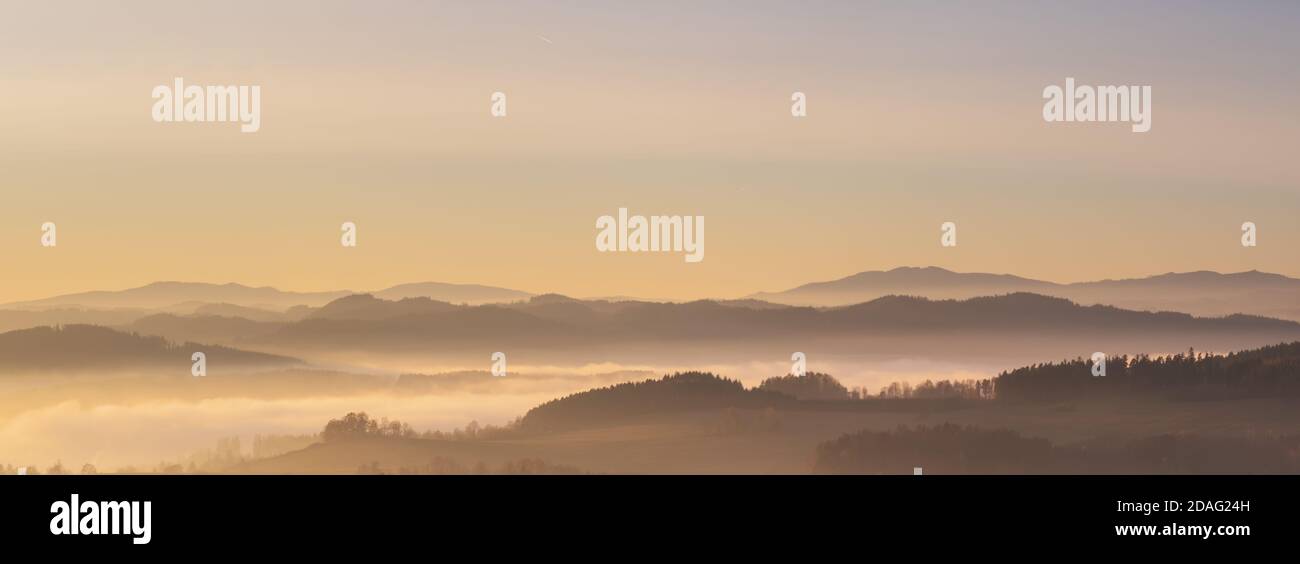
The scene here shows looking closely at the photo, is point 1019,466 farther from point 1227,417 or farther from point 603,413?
point 603,413

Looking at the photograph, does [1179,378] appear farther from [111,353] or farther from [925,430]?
[111,353]

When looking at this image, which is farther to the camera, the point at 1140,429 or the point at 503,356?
the point at 1140,429

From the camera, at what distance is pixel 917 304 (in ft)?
297

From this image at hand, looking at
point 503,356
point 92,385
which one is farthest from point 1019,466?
point 92,385

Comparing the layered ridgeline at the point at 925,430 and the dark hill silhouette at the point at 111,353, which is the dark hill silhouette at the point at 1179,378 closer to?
the layered ridgeline at the point at 925,430

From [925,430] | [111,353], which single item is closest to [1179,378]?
[925,430]

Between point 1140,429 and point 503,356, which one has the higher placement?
point 503,356

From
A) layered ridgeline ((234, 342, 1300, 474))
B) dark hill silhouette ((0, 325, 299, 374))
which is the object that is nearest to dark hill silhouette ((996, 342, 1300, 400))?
layered ridgeline ((234, 342, 1300, 474))

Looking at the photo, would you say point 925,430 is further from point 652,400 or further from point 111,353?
point 111,353

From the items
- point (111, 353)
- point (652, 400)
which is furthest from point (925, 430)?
point (111, 353)

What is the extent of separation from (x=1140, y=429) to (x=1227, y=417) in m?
6.05

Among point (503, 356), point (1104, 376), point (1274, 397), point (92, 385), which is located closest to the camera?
point (503, 356)

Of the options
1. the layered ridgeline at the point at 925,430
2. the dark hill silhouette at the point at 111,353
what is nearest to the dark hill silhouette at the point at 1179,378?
the layered ridgeline at the point at 925,430

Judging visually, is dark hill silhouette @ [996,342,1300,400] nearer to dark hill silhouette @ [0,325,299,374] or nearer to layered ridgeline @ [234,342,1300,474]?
layered ridgeline @ [234,342,1300,474]
